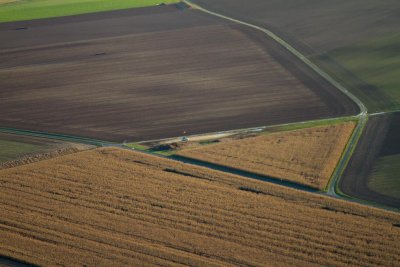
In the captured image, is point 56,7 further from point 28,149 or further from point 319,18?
point 28,149

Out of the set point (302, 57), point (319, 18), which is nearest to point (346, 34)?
point (319, 18)

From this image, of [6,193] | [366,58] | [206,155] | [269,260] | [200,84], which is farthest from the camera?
[366,58]

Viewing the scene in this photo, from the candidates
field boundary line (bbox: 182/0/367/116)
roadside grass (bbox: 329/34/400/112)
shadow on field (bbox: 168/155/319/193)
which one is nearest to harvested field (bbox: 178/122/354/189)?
shadow on field (bbox: 168/155/319/193)

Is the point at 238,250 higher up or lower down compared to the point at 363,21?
lower down

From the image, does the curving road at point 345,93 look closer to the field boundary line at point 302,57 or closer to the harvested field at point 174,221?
the field boundary line at point 302,57

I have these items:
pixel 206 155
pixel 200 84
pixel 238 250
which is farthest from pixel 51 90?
pixel 238 250

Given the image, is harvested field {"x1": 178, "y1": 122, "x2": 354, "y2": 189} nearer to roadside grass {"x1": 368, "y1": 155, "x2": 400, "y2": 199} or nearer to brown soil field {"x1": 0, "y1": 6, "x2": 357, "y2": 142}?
roadside grass {"x1": 368, "y1": 155, "x2": 400, "y2": 199}

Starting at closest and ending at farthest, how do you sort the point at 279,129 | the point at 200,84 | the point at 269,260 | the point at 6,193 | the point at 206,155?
1. the point at 269,260
2. the point at 6,193
3. the point at 206,155
4. the point at 279,129
5. the point at 200,84

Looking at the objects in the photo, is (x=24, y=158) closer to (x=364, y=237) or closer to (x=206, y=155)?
(x=206, y=155)
